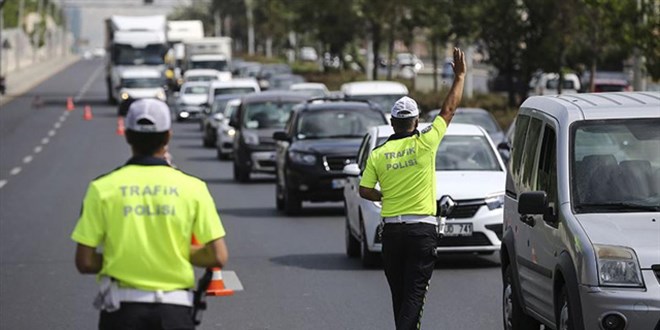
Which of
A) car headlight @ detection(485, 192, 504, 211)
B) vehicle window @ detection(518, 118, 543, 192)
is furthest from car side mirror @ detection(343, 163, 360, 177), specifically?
vehicle window @ detection(518, 118, 543, 192)

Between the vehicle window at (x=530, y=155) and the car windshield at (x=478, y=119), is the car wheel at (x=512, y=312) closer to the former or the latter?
the vehicle window at (x=530, y=155)

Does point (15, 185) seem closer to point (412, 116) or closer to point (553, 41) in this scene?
point (553, 41)

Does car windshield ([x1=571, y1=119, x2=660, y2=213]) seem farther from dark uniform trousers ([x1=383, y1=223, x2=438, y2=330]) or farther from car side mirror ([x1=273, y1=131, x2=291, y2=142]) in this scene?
car side mirror ([x1=273, y1=131, x2=291, y2=142])

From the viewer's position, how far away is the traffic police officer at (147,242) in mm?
6730

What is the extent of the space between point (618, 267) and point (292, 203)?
15.1 metres

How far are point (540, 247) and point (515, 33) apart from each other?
1395 inches

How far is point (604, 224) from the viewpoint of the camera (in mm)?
9641

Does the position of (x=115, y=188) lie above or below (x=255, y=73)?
above

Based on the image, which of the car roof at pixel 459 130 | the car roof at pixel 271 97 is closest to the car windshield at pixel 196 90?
the car roof at pixel 271 97

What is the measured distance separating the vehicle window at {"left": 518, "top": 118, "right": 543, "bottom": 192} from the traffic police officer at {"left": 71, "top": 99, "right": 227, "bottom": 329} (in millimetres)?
4538

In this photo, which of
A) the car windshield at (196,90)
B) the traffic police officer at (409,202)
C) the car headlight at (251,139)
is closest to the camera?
the traffic police officer at (409,202)

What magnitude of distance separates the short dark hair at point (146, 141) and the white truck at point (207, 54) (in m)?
74.2

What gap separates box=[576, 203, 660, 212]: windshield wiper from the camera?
9.91 metres

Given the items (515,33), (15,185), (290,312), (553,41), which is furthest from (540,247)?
(515,33)
